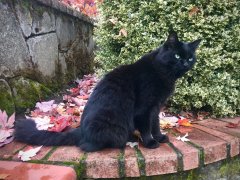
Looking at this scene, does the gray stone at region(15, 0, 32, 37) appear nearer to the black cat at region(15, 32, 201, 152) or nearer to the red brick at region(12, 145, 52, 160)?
the black cat at region(15, 32, 201, 152)

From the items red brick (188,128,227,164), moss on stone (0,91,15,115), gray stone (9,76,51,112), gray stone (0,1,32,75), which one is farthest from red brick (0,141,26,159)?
red brick (188,128,227,164)

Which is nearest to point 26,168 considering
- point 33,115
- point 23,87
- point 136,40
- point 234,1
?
point 33,115

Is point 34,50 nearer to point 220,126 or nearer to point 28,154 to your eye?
point 28,154

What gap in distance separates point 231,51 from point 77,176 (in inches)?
57.2

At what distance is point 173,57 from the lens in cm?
181

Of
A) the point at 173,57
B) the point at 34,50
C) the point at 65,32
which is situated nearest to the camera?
the point at 173,57

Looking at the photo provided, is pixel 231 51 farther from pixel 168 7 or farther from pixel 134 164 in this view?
pixel 134 164

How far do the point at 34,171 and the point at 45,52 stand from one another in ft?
4.55

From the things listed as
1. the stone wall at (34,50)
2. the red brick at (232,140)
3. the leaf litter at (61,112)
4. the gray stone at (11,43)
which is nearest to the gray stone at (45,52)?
the stone wall at (34,50)

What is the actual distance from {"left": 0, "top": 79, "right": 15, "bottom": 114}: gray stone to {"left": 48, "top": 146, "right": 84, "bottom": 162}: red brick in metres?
0.56

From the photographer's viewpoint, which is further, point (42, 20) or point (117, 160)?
point (42, 20)

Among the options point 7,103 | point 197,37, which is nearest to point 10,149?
point 7,103

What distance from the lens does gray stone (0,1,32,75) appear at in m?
2.08

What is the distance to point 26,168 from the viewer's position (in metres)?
1.50
